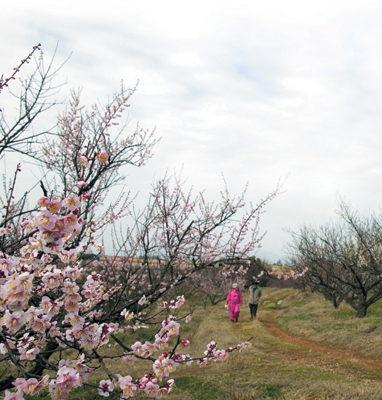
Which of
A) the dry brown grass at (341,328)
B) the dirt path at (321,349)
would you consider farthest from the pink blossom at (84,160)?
the dry brown grass at (341,328)

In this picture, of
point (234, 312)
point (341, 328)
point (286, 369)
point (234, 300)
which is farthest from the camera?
point (234, 312)

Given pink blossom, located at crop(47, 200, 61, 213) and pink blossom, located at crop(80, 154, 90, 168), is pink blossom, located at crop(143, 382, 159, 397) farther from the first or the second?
pink blossom, located at crop(80, 154, 90, 168)

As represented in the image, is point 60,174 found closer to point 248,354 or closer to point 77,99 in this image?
point 77,99

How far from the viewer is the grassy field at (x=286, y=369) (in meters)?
4.93

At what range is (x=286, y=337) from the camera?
11539 millimetres

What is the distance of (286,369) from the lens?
6.54 metres

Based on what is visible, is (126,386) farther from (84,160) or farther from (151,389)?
(84,160)

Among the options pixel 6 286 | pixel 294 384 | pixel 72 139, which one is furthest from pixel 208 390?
pixel 72 139

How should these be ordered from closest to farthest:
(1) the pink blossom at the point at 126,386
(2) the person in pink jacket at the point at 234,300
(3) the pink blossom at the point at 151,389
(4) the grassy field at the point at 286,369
A: (1) the pink blossom at the point at 126,386 < (3) the pink blossom at the point at 151,389 < (4) the grassy field at the point at 286,369 < (2) the person in pink jacket at the point at 234,300

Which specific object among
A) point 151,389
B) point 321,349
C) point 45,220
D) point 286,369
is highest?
point 45,220

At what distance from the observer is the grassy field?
4926mm

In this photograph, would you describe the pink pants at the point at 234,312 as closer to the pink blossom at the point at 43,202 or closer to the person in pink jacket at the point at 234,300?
the person in pink jacket at the point at 234,300

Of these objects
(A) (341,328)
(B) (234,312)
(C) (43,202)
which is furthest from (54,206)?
(B) (234,312)

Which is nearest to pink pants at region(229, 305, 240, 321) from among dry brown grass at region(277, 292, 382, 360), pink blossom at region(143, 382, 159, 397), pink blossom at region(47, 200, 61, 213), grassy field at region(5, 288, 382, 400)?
grassy field at region(5, 288, 382, 400)
